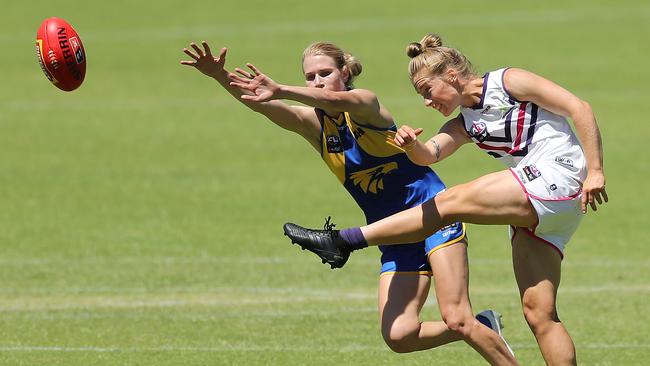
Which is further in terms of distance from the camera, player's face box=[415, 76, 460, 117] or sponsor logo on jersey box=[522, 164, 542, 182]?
player's face box=[415, 76, 460, 117]

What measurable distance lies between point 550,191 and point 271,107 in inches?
77.1

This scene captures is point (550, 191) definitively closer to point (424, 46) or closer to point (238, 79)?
point (424, 46)

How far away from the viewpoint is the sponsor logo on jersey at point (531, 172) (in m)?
7.00

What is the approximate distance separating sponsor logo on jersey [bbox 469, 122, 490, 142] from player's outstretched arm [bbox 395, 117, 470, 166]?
0.67ft

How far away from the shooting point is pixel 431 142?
744 cm

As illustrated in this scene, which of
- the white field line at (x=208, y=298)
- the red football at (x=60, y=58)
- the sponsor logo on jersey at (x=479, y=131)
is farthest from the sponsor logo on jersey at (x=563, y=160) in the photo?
the white field line at (x=208, y=298)

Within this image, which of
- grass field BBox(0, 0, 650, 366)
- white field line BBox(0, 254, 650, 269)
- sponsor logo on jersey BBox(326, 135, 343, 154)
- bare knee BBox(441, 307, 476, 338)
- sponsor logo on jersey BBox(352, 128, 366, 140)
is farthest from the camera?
white field line BBox(0, 254, 650, 269)

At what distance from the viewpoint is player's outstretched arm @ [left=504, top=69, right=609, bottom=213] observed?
6.86 m

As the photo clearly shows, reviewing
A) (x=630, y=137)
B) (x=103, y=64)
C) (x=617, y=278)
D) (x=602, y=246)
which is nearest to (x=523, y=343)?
(x=617, y=278)

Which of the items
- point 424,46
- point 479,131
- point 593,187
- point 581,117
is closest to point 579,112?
point 581,117

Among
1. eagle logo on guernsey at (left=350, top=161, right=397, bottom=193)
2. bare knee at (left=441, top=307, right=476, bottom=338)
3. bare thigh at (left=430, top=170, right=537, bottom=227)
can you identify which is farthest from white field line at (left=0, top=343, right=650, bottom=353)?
bare thigh at (left=430, top=170, right=537, bottom=227)

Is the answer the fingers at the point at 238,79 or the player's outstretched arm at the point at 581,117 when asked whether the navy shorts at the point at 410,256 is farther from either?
the fingers at the point at 238,79

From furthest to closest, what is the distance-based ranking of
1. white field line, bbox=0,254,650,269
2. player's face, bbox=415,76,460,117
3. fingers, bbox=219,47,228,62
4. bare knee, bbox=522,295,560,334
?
white field line, bbox=0,254,650,269 → fingers, bbox=219,47,228,62 → player's face, bbox=415,76,460,117 → bare knee, bbox=522,295,560,334

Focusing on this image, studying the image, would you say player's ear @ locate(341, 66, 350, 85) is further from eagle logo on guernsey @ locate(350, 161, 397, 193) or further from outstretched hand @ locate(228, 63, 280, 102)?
outstretched hand @ locate(228, 63, 280, 102)
